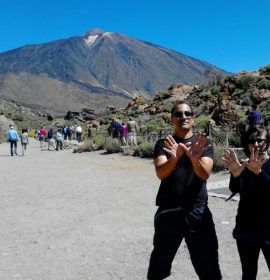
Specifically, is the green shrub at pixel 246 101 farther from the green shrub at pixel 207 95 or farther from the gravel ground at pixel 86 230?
the gravel ground at pixel 86 230

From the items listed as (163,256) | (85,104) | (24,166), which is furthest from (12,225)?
(85,104)

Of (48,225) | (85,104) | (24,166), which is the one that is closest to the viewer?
(48,225)

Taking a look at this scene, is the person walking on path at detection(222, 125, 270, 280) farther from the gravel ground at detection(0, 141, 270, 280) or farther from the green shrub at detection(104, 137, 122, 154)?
the green shrub at detection(104, 137, 122, 154)

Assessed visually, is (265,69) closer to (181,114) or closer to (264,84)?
(264,84)

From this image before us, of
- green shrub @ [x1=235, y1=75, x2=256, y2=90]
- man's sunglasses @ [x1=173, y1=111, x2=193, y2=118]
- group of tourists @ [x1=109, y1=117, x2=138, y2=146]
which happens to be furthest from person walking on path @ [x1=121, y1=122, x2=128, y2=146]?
man's sunglasses @ [x1=173, y1=111, x2=193, y2=118]

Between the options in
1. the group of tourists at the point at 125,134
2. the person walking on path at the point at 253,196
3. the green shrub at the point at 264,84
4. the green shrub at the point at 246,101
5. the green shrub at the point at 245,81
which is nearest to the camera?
the person walking on path at the point at 253,196

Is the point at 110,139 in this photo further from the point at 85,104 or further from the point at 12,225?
the point at 85,104

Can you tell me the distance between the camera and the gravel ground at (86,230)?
462cm

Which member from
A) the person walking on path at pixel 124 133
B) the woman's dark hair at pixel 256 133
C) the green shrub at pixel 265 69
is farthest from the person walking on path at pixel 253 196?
the green shrub at pixel 265 69

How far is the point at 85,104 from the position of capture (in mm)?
150500

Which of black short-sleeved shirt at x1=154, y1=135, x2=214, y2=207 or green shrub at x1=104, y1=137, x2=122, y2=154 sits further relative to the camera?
green shrub at x1=104, y1=137, x2=122, y2=154

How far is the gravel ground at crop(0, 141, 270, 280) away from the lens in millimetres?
4625

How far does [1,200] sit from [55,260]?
3.84 meters

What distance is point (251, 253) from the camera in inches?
125
